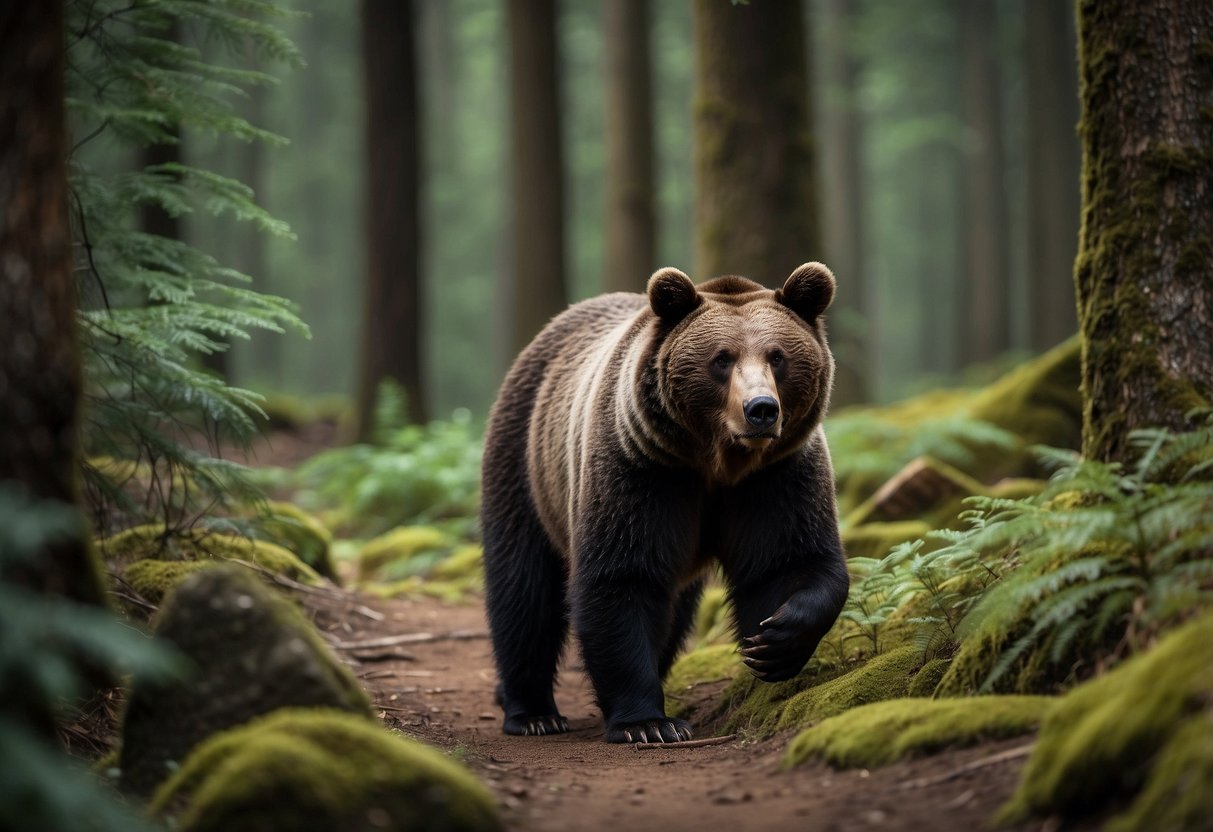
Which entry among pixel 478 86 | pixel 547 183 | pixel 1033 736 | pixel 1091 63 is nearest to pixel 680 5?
pixel 478 86

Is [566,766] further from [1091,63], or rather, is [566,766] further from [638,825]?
[1091,63]

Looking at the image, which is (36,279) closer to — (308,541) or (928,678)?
(928,678)

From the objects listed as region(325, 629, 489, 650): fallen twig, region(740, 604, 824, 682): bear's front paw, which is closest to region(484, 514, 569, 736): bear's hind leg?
region(325, 629, 489, 650): fallen twig

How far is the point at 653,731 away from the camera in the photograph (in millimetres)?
6137

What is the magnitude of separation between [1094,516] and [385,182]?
43.5 ft

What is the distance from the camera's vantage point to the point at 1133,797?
11.2 feet

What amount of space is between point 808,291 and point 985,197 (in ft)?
82.2

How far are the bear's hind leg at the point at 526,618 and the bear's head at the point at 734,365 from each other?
179cm

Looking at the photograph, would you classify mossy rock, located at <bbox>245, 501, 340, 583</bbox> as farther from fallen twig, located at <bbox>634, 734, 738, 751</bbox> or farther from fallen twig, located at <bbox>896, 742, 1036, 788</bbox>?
fallen twig, located at <bbox>896, 742, 1036, 788</bbox>

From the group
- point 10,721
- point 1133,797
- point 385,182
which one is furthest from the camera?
point 385,182

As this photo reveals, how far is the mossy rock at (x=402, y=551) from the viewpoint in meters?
12.3

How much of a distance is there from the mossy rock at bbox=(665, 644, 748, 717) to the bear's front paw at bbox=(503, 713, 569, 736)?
0.67 metres

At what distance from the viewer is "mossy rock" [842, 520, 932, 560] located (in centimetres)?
816

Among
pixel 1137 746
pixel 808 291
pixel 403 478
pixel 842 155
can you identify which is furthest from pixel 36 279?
pixel 842 155
